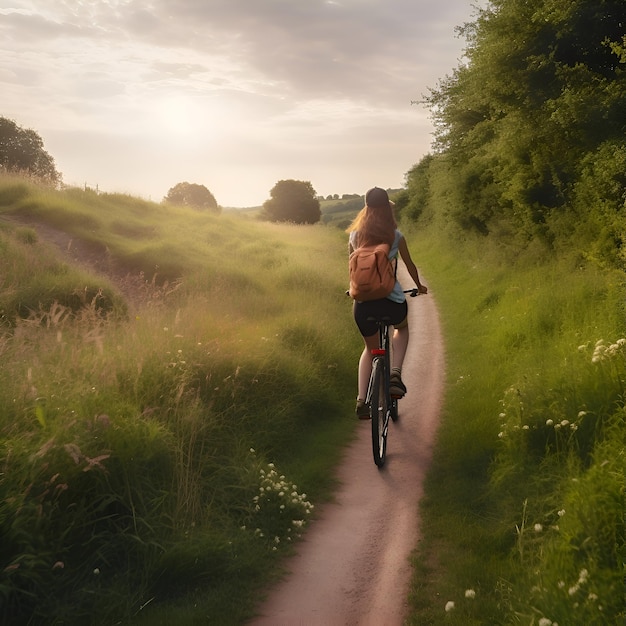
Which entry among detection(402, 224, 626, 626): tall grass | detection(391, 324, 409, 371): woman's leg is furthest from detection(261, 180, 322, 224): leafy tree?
detection(391, 324, 409, 371): woman's leg

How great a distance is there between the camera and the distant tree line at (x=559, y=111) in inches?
389

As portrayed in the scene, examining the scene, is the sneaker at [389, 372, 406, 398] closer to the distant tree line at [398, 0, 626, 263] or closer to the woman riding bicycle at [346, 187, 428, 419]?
the woman riding bicycle at [346, 187, 428, 419]

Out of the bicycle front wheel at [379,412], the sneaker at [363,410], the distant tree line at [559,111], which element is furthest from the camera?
the distant tree line at [559,111]

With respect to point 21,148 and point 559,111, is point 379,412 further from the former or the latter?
point 21,148

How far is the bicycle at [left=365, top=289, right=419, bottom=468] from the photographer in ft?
20.1

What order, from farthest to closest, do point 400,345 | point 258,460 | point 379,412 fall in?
1. point 400,345
2. point 379,412
3. point 258,460

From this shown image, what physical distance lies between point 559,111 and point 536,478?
25.6 ft

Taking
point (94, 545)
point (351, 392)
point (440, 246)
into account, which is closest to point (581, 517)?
point (94, 545)

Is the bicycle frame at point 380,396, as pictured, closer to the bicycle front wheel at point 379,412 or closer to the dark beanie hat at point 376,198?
Answer: the bicycle front wheel at point 379,412

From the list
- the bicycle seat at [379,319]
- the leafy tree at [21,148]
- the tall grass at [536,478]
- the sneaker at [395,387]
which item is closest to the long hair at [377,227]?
the bicycle seat at [379,319]

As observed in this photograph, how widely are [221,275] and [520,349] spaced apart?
24.6ft

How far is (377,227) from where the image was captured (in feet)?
20.4

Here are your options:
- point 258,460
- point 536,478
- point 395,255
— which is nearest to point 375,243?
point 395,255

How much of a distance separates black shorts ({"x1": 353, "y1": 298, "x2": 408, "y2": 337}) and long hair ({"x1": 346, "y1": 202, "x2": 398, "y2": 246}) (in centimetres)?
65
